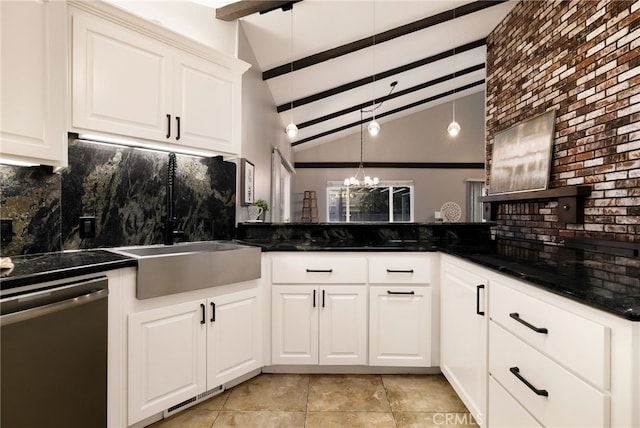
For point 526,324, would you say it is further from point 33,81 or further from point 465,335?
point 33,81

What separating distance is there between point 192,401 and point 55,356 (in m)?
0.87

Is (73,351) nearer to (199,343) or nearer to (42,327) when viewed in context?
(42,327)

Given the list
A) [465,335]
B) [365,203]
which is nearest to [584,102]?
[465,335]

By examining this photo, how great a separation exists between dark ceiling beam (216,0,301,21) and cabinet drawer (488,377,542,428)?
2830 mm

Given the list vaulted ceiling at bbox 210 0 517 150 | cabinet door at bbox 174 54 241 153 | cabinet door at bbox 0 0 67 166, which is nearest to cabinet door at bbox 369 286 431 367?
cabinet door at bbox 174 54 241 153

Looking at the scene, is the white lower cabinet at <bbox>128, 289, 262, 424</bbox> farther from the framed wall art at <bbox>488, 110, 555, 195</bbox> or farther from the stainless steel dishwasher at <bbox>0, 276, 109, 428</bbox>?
the framed wall art at <bbox>488, 110, 555, 195</bbox>

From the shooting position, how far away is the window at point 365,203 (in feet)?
27.3

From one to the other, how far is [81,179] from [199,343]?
115 centimetres

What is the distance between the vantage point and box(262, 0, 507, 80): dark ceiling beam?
133 inches

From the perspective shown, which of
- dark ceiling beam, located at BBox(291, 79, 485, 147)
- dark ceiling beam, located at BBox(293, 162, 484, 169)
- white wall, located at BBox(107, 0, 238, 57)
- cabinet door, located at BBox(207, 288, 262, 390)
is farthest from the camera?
dark ceiling beam, located at BBox(293, 162, 484, 169)

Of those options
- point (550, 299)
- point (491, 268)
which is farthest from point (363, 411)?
point (550, 299)

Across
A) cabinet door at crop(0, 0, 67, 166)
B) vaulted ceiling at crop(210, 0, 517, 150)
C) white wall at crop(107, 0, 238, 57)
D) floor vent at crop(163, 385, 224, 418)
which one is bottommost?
floor vent at crop(163, 385, 224, 418)

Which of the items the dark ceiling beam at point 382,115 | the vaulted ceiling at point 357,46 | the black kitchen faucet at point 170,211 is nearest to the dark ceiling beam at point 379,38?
the vaulted ceiling at point 357,46

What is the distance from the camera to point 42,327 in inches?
45.3
